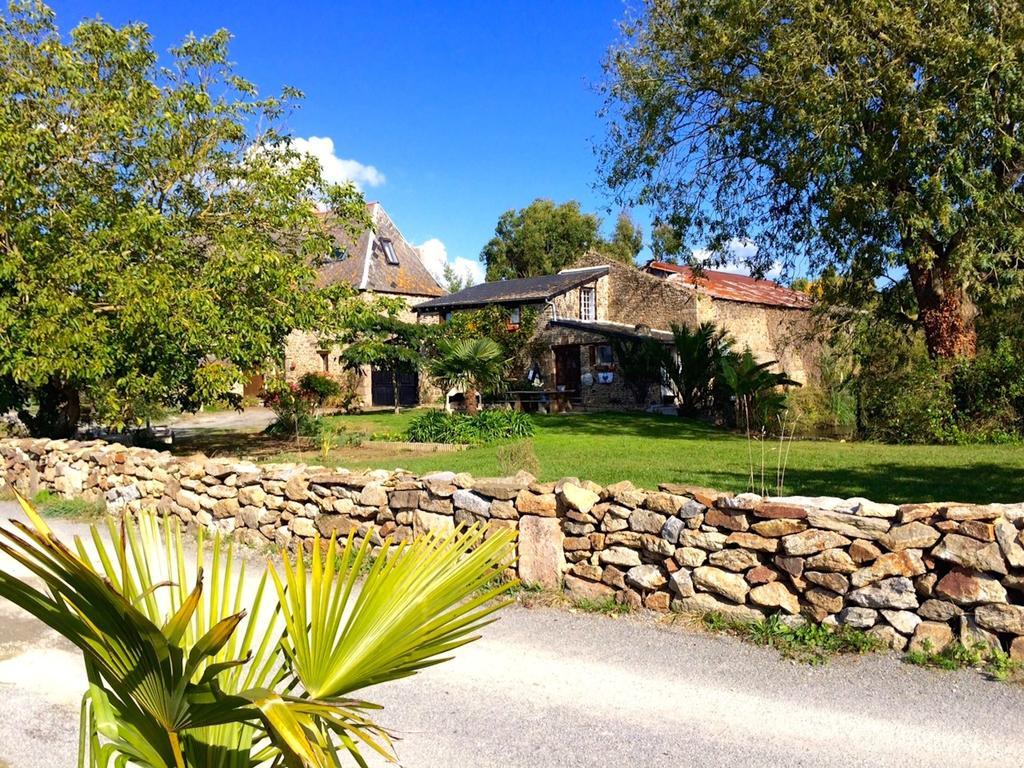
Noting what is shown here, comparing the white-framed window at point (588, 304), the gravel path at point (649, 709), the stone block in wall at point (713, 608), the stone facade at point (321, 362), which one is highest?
the white-framed window at point (588, 304)

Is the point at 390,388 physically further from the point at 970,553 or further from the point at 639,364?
the point at 970,553

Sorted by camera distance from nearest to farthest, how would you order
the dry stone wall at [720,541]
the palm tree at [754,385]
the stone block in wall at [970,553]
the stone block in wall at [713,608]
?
the stone block in wall at [970,553], the dry stone wall at [720,541], the stone block in wall at [713,608], the palm tree at [754,385]

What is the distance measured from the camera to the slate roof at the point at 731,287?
101ft

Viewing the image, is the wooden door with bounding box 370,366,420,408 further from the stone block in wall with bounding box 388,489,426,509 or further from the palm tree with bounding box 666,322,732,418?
the stone block in wall with bounding box 388,489,426,509

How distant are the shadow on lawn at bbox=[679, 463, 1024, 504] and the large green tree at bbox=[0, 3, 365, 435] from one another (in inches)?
291

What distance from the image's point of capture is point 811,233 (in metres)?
16.4

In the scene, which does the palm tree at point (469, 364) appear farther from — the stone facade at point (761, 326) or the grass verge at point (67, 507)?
the stone facade at point (761, 326)

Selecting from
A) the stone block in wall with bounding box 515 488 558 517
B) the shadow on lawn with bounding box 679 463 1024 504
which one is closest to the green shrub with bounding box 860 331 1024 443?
the shadow on lawn with bounding box 679 463 1024 504

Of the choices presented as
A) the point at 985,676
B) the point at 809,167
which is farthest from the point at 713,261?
the point at 985,676

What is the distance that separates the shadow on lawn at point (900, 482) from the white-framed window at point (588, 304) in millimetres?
19209

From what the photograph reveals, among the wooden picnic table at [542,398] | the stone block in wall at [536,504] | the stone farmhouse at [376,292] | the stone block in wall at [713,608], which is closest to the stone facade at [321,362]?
the stone farmhouse at [376,292]

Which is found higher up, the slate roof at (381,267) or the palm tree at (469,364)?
the slate roof at (381,267)

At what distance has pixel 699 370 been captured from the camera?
21.7 meters

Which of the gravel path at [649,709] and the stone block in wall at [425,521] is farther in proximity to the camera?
the stone block in wall at [425,521]
